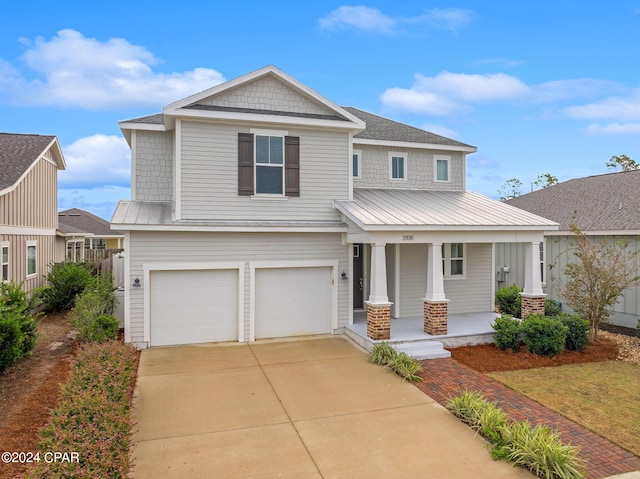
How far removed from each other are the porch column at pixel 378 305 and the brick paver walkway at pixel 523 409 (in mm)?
1312

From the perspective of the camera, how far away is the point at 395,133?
15109 mm

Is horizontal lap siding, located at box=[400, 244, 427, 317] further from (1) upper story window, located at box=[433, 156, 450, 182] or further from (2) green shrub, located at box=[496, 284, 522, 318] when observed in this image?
(2) green shrub, located at box=[496, 284, 522, 318]

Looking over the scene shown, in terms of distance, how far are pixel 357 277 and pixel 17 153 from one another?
1353cm

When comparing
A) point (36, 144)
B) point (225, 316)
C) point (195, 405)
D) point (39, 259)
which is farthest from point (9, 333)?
point (36, 144)

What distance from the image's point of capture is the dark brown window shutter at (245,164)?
11.5m

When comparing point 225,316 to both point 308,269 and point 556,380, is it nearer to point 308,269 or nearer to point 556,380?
point 308,269

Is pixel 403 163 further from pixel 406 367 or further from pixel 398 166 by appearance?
pixel 406 367

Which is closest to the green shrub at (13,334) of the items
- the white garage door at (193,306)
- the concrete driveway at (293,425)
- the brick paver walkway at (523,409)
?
the concrete driveway at (293,425)

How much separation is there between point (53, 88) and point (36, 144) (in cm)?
237

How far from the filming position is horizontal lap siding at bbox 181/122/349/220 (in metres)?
11.2

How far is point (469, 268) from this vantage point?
14.4 metres

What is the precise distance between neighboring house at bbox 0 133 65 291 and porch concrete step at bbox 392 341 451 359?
1230cm

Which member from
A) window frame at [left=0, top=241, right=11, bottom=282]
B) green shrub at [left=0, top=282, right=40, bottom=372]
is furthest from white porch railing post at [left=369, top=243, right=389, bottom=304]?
window frame at [left=0, top=241, right=11, bottom=282]

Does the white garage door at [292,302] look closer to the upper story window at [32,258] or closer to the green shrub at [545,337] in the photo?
the green shrub at [545,337]
